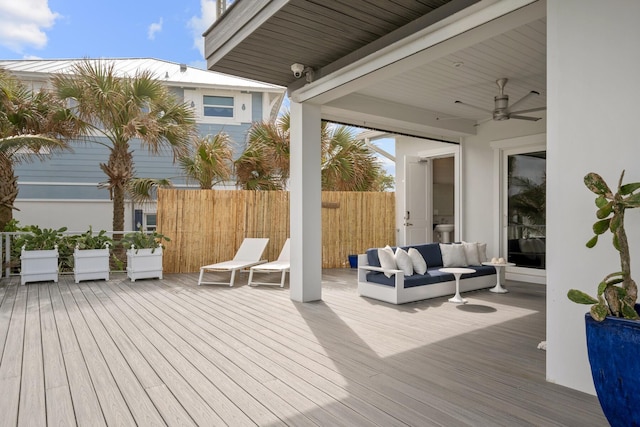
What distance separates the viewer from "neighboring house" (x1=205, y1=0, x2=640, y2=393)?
258 cm

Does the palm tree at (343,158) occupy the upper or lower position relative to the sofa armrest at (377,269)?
upper

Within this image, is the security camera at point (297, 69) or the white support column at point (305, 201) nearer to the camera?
the security camera at point (297, 69)

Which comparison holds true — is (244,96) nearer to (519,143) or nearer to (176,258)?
(176,258)

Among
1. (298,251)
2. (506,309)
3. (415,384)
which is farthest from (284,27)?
(506,309)

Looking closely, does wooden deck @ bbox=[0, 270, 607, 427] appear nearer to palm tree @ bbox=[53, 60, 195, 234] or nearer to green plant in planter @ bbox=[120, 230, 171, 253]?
green plant in planter @ bbox=[120, 230, 171, 253]

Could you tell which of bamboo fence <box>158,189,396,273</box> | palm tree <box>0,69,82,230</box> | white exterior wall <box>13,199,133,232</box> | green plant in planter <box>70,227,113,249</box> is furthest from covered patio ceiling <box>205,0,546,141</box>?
white exterior wall <box>13,199,133,232</box>

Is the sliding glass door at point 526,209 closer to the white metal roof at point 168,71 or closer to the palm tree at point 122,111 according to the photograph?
the palm tree at point 122,111

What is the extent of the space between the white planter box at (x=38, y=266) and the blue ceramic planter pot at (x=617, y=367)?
7536 mm

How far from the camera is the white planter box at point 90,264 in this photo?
6.91m

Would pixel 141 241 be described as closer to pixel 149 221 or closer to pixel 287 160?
pixel 287 160

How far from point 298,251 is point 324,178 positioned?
4.24 m

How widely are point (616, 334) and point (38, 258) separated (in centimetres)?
769

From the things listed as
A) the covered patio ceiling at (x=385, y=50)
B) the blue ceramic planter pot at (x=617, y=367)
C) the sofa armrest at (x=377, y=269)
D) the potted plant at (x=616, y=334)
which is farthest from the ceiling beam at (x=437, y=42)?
the sofa armrest at (x=377, y=269)

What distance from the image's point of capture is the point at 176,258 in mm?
8125
